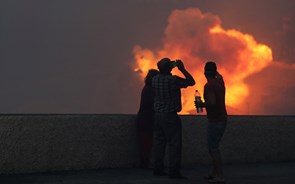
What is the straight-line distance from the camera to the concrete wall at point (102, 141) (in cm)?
819

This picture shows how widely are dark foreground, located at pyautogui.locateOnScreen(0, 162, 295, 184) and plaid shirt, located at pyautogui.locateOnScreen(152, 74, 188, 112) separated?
112 centimetres

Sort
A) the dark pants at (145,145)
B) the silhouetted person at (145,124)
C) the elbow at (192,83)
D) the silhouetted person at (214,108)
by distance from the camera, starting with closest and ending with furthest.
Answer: the silhouetted person at (214,108) → the elbow at (192,83) → the silhouetted person at (145,124) → the dark pants at (145,145)

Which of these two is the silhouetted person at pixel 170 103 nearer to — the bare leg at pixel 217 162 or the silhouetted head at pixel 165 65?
the silhouetted head at pixel 165 65

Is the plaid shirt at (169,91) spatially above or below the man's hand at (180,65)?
below

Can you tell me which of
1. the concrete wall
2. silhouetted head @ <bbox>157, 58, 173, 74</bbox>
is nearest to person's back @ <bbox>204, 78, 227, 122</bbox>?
silhouetted head @ <bbox>157, 58, 173, 74</bbox>

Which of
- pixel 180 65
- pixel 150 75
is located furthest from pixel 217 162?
pixel 150 75

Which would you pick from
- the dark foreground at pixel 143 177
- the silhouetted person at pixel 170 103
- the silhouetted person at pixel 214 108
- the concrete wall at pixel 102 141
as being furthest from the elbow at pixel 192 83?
the concrete wall at pixel 102 141

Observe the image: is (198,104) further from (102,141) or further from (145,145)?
(102,141)

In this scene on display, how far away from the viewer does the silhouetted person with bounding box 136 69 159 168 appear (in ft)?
28.8

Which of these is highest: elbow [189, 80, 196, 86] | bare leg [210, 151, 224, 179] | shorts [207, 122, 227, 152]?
elbow [189, 80, 196, 86]

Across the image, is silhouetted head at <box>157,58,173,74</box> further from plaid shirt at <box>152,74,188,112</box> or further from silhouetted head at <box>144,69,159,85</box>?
silhouetted head at <box>144,69,159,85</box>

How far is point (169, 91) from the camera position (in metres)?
7.77

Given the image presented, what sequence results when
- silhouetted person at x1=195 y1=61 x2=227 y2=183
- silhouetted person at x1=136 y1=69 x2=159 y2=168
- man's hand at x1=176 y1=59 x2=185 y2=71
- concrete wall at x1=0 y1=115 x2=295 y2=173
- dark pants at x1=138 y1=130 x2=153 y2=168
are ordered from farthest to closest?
dark pants at x1=138 y1=130 x2=153 y2=168 < silhouetted person at x1=136 y1=69 x2=159 y2=168 < concrete wall at x1=0 y1=115 x2=295 y2=173 < man's hand at x1=176 y1=59 x2=185 y2=71 < silhouetted person at x1=195 y1=61 x2=227 y2=183

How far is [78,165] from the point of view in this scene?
8.62m
